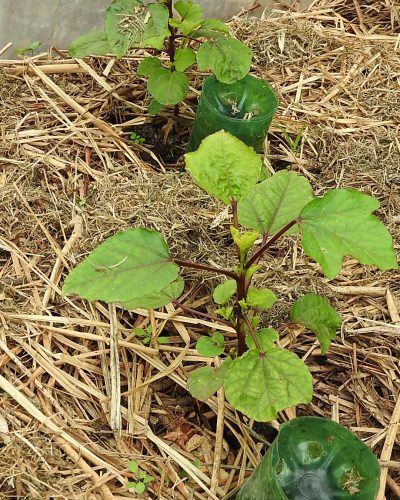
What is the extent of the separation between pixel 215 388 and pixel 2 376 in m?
0.46

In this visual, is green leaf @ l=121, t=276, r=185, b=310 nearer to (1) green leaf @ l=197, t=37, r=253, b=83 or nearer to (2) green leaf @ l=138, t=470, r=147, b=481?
(2) green leaf @ l=138, t=470, r=147, b=481

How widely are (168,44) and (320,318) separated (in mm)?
988

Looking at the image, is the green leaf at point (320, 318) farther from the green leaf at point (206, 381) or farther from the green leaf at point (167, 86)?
the green leaf at point (167, 86)

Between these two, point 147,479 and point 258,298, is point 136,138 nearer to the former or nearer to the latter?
point 258,298

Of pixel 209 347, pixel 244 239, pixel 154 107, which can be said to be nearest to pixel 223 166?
pixel 244 239

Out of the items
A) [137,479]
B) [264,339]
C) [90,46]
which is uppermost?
[90,46]

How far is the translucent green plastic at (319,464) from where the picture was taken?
131cm

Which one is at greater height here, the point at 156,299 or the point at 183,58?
the point at 183,58

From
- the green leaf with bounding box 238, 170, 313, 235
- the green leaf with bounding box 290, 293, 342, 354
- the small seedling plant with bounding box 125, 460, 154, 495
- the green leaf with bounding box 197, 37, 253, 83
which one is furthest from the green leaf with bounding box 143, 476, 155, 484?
the green leaf with bounding box 197, 37, 253, 83

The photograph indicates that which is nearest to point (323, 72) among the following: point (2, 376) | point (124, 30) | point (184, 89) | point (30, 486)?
point (184, 89)

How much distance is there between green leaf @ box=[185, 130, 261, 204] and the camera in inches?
51.3

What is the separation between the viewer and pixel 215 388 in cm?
145

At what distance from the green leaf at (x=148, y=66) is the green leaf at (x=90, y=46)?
0.11 meters

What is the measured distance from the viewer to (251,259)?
1325mm
